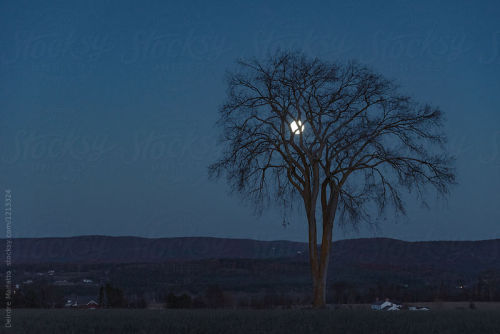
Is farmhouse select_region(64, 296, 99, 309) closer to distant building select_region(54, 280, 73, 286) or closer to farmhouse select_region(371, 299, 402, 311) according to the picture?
farmhouse select_region(371, 299, 402, 311)

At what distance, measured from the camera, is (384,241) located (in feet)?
312

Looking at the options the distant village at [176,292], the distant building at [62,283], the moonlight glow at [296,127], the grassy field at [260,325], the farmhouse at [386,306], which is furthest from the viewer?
the distant building at [62,283]

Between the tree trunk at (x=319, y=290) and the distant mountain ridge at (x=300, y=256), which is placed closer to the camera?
the tree trunk at (x=319, y=290)

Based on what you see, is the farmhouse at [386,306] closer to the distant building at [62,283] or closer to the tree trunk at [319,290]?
the tree trunk at [319,290]

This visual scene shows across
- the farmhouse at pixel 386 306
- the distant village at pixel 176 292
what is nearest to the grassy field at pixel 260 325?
the farmhouse at pixel 386 306

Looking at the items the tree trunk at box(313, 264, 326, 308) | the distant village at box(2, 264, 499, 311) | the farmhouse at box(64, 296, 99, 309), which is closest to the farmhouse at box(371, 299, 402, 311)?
the distant village at box(2, 264, 499, 311)

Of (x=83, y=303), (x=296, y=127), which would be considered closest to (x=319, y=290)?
(x=296, y=127)

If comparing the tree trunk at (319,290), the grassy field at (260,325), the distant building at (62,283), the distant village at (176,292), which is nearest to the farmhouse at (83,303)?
the distant village at (176,292)

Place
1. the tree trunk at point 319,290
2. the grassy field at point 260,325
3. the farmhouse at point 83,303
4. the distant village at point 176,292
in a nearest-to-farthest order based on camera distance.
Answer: the grassy field at point 260,325 < the tree trunk at point 319,290 < the farmhouse at point 83,303 < the distant village at point 176,292

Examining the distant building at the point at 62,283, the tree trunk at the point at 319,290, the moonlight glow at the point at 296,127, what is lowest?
the distant building at the point at 62,283

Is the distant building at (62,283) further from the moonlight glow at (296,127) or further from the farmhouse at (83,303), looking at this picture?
the moonlight glow at (296,127)

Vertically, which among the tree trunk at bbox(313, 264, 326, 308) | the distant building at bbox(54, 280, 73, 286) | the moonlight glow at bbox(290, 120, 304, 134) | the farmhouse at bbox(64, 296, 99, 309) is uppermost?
the moonlight glow at bbox(290, 120, 304, 134)

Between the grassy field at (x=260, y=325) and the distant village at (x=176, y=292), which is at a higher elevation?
the grassy field at (x=260, y=325)

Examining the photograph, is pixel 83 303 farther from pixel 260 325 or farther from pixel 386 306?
pixel 260 325
